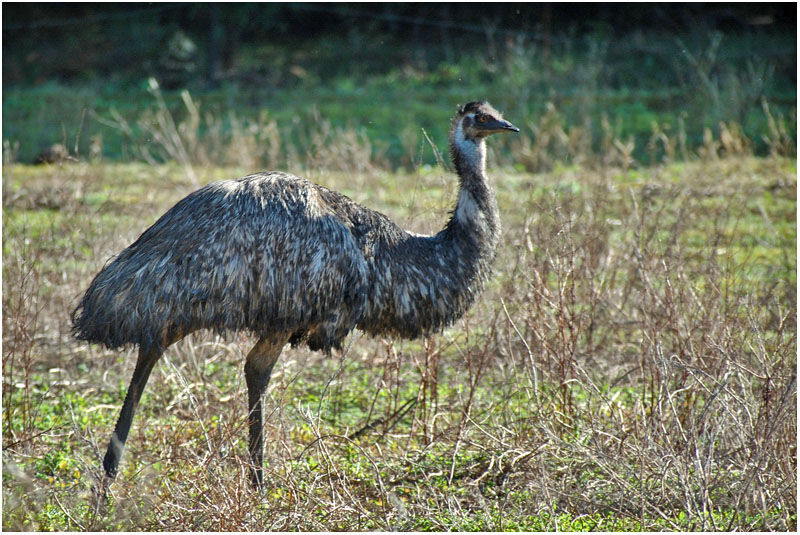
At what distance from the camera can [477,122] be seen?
5.14 metres

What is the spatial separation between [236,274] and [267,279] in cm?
13

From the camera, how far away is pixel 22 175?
11.6 metres

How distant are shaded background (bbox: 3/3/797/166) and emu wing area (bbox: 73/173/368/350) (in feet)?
31.6

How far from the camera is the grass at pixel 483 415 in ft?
13.6

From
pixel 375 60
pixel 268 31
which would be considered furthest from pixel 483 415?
pixel 268 31

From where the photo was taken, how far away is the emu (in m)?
4.39

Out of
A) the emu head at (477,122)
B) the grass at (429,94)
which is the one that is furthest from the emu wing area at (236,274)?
the grass at (429,94)

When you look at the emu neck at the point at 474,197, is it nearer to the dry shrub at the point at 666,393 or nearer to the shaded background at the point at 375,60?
the dry shrub at the point at 666,393

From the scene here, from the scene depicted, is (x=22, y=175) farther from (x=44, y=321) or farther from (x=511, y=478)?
(x=511, y=478)

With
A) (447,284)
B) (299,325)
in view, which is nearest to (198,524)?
(299,325)

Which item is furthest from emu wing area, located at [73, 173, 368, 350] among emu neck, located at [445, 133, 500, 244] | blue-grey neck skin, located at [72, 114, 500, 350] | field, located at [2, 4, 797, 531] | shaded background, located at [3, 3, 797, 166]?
shaded background, located at [3, 3, 797, 166]

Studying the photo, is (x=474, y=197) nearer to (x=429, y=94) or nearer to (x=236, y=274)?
(x=236, y=274)

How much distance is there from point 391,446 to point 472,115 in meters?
1.74

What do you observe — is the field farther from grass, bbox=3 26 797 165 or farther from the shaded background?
the shaded background
